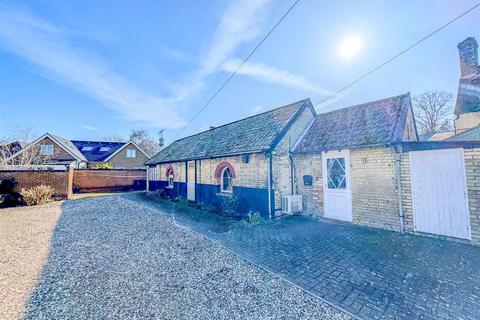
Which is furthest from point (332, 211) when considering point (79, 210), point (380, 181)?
point (79, 210)

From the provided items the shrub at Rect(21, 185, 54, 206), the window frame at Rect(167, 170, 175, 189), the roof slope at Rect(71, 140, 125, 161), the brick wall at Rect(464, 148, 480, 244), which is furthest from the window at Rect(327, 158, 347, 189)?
the roof slope at Rect(71, 140, 125, 161)

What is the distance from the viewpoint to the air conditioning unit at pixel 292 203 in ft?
30.2

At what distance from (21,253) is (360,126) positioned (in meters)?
Result: 12.4

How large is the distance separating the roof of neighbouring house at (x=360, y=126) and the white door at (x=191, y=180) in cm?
736

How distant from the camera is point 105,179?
22109mm

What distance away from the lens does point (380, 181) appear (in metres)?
7.30

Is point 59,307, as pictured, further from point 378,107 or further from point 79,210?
point 378,107

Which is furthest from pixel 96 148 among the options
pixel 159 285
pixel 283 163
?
pixel 159 285

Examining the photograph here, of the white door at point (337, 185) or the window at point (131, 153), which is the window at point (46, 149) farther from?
the white door at point (337, 185)

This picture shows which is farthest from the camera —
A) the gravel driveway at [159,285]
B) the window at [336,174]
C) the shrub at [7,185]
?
the shrub at [7,185]

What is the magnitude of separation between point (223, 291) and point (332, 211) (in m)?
6.32

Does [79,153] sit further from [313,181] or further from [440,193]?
[440,193]

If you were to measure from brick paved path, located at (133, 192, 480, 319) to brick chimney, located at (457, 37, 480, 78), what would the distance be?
47.3ft

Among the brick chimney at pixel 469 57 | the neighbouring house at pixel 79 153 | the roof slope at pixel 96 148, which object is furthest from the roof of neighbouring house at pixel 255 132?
the roof slope at pixel 96 148
